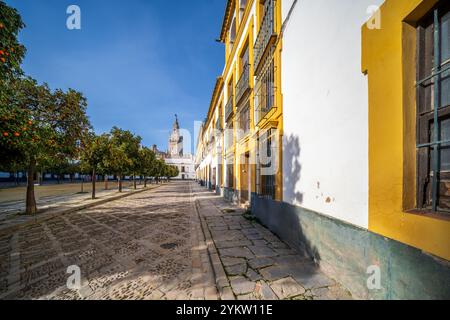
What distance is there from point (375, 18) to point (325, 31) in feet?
3.44

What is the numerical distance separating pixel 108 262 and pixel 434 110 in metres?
4.98

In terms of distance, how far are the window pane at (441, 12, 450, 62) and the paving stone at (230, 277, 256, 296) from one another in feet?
10.9

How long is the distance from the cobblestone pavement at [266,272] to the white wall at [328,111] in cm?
97

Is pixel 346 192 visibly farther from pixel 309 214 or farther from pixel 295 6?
pixel 295 6

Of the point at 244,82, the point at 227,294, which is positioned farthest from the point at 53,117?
the point at 227,294

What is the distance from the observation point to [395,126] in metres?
2.02

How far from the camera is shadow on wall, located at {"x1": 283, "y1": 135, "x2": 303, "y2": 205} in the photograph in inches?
162

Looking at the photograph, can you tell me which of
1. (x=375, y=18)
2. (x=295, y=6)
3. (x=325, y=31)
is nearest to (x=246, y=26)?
(x=295, y=6)

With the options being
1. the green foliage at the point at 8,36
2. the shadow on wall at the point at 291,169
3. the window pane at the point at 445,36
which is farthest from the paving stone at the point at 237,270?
the green foliage at the point at 8,36
